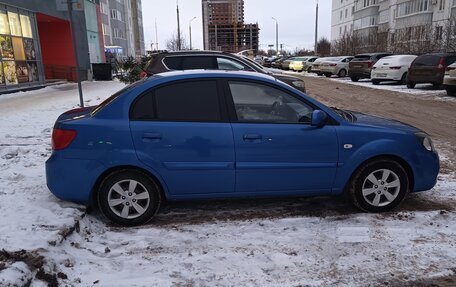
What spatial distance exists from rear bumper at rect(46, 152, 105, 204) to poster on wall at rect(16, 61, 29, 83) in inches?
669

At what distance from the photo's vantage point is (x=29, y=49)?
65.8 ft

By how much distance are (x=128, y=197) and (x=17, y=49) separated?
17770mm

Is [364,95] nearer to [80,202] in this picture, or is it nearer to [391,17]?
[80,202]

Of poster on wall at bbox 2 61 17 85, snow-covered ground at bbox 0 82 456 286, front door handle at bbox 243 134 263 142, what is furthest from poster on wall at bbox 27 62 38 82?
front door handle at bbox 243 134 263 142

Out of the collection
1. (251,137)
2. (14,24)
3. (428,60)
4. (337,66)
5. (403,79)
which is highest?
(14,24)

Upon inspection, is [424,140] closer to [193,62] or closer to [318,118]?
[318,118]

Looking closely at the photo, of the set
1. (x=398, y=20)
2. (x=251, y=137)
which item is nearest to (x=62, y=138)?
(x=251, y=137)

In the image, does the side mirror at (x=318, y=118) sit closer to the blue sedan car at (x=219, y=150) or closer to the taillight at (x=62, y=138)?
the blue sedan car at (x=219, y=150)

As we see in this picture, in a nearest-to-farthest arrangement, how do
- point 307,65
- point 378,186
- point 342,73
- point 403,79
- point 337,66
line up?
point 378,186 → point 403,79 → point 337,66 → point 342,73 → point 307,65

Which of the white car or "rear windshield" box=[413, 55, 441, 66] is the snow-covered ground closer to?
"rear windshield" box=[413, 55, 441, 66]

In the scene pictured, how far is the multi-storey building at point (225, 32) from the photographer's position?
7756cm

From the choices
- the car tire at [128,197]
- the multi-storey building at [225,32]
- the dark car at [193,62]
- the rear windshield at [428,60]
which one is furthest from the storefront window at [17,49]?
the multi-storey building at [225,32]

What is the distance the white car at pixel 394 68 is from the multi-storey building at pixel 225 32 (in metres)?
55.3

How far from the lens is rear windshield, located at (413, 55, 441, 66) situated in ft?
58.8
